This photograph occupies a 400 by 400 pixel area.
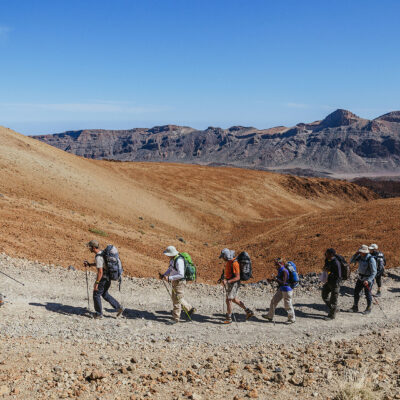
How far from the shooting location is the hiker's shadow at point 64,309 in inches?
382

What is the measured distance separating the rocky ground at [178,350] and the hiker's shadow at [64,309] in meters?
0.03

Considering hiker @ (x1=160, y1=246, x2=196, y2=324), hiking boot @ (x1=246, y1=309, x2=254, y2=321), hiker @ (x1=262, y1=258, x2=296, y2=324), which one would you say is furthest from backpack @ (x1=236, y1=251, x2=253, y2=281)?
hiker @ (x1=160, y1=246, x2=196, y2=324)

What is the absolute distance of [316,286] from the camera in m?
13.6

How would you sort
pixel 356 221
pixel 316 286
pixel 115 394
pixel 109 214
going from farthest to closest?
pixel 109 214 < pixel 356 221 < pixel 316 286 < pixel 115 394

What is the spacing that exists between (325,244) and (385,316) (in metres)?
10.2

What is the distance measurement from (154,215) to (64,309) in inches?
984

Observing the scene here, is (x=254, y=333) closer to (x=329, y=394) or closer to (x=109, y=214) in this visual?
(x=329, y=394)

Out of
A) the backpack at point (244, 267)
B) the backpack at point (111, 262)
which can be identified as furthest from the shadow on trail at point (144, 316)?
the backpack at point (244, 267)

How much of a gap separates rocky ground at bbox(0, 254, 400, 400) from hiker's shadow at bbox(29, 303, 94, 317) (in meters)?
0.03

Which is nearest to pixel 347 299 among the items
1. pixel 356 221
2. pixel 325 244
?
pixel 325 244

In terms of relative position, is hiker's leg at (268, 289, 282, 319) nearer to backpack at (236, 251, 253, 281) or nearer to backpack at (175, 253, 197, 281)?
backpack at (236, 251, 253, 281)

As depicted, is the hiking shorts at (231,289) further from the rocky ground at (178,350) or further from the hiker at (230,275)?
the rocky ground at (178,350)

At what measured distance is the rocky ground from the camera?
6.25 m

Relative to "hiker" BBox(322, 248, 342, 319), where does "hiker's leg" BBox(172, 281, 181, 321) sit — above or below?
below
